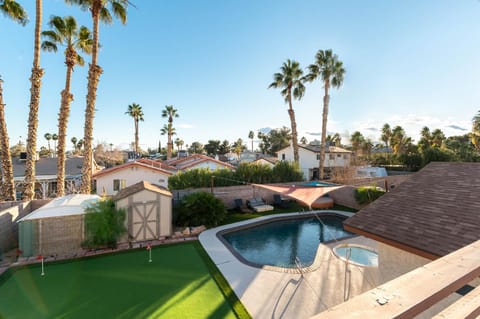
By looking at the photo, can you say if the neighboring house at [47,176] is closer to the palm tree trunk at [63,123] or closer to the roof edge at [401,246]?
the palm tree trunk at [63,123]

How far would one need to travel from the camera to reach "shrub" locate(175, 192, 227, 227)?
13.5 m

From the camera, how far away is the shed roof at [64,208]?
9.70m

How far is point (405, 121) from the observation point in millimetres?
41812

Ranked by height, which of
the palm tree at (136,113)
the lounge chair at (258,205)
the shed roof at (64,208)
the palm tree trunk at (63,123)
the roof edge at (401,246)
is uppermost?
the palm tree at (136,113)

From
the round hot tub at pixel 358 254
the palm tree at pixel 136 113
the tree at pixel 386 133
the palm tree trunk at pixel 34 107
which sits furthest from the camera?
the tree at pixel 386 133

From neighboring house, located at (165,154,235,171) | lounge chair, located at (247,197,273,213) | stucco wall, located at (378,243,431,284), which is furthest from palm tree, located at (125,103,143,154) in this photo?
stucco wall, located at (378,243,431,284)

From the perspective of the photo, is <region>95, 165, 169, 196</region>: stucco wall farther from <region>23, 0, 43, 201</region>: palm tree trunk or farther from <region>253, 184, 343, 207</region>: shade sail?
<region>253, 184, 343, 207</region>: shade sail

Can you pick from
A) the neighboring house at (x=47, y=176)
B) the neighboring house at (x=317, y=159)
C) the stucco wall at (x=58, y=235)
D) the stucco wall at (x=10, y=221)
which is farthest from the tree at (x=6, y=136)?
the neighboring house at (x=317, y=159)

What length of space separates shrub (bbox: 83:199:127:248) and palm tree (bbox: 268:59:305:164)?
18.5m

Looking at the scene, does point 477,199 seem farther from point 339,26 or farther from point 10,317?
point 10,317

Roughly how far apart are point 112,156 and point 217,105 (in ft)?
119

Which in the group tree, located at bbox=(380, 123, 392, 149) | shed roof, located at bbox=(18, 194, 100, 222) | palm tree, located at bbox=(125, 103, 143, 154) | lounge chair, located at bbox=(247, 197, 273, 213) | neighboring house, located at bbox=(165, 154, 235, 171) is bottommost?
lounge chair, located at bbox=(247, 197, 273, 213)

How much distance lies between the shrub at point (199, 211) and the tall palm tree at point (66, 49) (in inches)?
314

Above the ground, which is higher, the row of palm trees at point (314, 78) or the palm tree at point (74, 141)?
the row of palm trees at point (314, 78)
